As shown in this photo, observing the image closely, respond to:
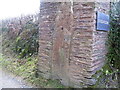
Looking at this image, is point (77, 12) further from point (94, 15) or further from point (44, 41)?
point (44, 41)

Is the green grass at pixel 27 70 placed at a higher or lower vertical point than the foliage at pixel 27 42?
lower

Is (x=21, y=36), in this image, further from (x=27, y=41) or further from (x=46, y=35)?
(x=46, y=35)

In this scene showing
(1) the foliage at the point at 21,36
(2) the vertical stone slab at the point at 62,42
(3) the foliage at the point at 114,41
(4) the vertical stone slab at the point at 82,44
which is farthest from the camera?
(1) the foliage at the point at 21,36

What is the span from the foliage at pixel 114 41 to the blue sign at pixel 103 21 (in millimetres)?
166

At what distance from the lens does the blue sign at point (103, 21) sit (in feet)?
9.27

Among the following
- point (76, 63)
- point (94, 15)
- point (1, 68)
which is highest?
point (94, 15)

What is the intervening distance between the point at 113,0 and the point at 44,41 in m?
1.72

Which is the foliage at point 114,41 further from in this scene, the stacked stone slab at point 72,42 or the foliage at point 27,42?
the foliage at point 27,42

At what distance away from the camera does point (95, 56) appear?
9.32 feet

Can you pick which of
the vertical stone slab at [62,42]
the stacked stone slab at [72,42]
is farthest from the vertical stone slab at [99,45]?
the vertical stone slab at [62,42]

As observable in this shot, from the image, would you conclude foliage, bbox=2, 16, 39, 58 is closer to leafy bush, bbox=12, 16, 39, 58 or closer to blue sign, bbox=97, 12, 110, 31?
leafy bush, bbox=12, 16, 39, 58

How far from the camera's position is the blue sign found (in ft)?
9.27

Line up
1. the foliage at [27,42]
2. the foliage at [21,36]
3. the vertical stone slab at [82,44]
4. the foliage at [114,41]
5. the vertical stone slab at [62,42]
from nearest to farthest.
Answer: the vertical stone slab at [82,44] < the vertical stone slab at [62,42] < the foliage at [114,41] < the foliage at [27,42] < the foliage at [21,36]

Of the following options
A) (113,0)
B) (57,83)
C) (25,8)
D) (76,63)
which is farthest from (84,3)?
(25,8)
